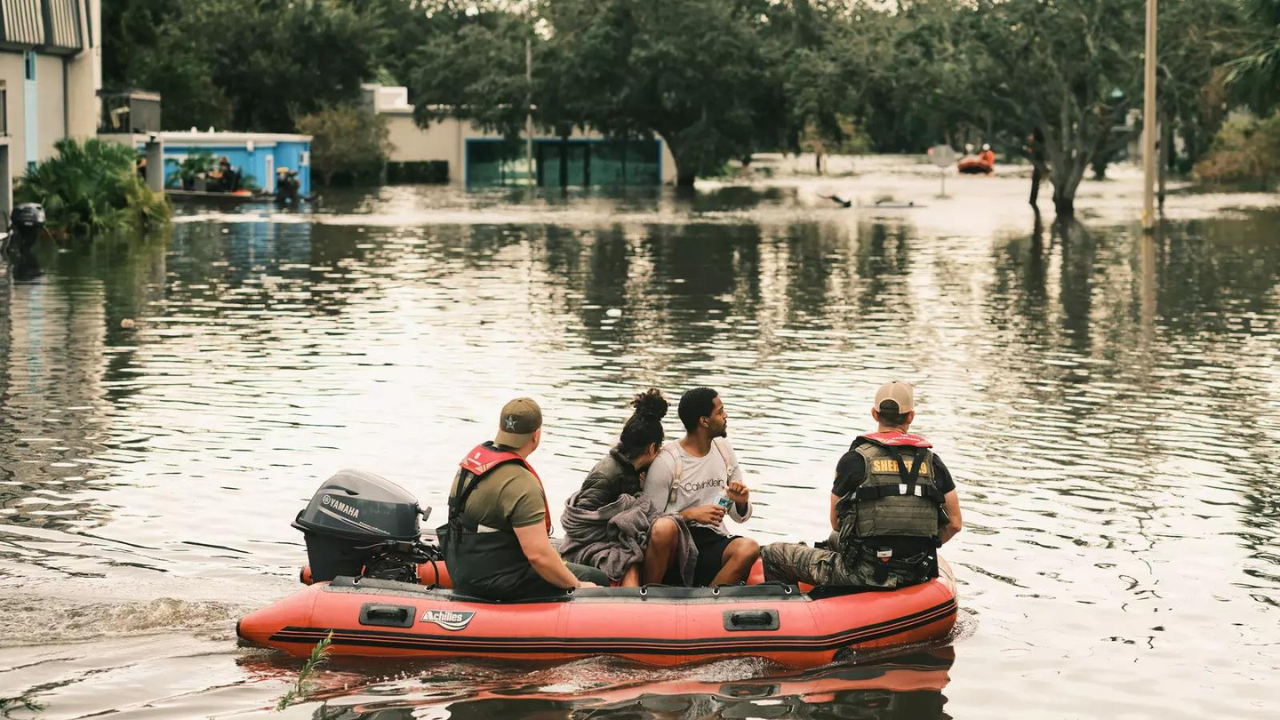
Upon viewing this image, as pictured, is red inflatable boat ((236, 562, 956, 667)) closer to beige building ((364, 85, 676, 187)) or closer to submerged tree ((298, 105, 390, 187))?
submerged tree ((298, 105, 390, 187))

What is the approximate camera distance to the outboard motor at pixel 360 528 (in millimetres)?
9531

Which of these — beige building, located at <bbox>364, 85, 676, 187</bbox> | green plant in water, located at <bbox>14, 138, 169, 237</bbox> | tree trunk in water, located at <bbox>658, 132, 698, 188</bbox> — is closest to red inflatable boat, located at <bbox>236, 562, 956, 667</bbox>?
green plant in water, located at <bbox>14, 138, 169, 237</bbox>

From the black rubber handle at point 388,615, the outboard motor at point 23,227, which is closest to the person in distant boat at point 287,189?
the outboard motor at point 23,227

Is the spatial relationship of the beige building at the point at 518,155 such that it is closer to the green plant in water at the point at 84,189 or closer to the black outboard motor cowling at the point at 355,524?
the green plant in water at the point at 84,189

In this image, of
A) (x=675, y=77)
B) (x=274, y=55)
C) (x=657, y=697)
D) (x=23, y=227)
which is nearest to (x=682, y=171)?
(x=675, y=77)

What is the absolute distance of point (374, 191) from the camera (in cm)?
7475

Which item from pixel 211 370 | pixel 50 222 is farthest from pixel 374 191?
pixel 211 370

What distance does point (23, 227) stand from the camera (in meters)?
34.6

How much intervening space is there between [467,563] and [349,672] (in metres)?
0.78

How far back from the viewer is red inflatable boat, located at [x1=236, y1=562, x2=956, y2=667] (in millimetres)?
9055

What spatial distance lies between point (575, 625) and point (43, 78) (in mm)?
40373

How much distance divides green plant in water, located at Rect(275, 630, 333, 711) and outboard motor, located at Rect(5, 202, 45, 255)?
2762 centimetres

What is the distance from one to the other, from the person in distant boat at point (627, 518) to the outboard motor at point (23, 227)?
27.2 m

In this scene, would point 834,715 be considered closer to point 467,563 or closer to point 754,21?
point 467,563
